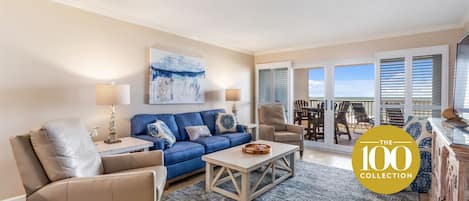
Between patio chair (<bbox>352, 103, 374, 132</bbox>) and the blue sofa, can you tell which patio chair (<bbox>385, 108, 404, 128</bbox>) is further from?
the blue sofa

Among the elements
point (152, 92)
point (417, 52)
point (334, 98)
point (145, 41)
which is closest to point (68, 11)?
point (145, 41)

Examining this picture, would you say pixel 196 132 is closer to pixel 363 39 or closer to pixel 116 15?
pixel 116 15

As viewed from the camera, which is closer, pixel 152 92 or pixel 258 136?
pixel 152 92

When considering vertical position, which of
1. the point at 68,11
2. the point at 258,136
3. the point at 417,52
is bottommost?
the point at 258,136

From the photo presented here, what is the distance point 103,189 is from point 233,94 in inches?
130

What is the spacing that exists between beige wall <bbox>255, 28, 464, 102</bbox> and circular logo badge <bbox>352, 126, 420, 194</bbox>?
77.1 inches

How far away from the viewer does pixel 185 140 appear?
358 cm

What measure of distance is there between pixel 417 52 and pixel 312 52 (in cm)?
176

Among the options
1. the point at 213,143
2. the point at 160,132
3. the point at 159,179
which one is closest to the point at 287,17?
the point at 213,143

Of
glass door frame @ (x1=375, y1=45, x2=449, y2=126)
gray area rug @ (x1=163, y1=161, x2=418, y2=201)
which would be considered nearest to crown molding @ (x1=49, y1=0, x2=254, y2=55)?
gray area rug @ (x1=163, y1=161, x2=418, y2=201)

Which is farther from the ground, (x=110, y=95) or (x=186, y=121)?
(x=110, y=95)

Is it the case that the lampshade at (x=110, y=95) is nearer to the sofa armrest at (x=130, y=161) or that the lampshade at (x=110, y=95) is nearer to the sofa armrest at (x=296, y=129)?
the sofa armrest at (x=130, y=161)

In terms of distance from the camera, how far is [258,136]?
4.25 m

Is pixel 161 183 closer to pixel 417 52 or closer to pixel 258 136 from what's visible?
pixel 258 136
